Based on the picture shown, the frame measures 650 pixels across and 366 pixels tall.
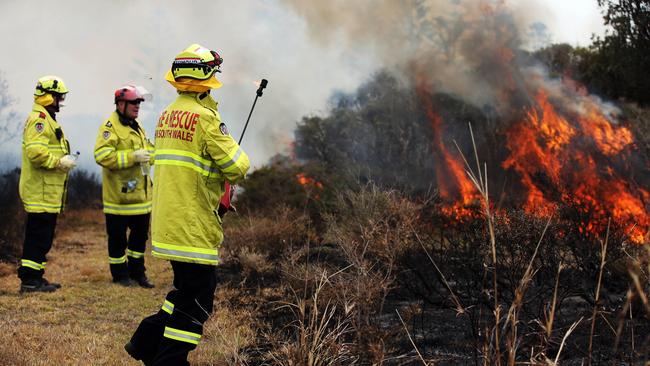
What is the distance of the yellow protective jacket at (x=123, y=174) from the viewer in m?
6.50

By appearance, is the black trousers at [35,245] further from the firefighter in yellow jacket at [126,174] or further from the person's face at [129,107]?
the person's face at [129,107]

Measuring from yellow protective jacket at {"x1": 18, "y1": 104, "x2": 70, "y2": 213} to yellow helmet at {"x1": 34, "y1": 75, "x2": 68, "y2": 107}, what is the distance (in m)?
0.07

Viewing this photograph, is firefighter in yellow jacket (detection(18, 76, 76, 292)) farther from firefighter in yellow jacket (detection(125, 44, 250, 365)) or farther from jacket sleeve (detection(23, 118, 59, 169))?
firefighter in yellow jacket (detection(125, 44, 250, 365))

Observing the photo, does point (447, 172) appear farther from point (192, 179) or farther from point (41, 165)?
point (192, 179)

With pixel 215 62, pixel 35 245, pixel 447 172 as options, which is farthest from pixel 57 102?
pixel 447 172

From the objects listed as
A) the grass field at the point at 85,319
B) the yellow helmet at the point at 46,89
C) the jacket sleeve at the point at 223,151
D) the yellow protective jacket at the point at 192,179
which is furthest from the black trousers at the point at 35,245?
the jacket sleeve at the point at 223,151

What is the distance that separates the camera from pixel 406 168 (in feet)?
49.3

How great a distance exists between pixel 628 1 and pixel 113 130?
8953 mm

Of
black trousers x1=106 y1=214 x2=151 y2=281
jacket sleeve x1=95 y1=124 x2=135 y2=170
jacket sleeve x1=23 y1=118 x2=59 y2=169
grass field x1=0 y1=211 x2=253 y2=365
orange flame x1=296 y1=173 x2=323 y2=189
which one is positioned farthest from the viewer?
orange flame x1=296 y1=173 x2=323 y2=189

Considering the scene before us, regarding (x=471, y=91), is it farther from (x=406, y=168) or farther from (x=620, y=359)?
(x=620, y=359)

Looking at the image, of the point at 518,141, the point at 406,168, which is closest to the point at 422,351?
the point at 518,141

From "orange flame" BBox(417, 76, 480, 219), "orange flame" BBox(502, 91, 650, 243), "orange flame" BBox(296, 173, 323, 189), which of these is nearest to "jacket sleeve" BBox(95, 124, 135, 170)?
"orange flame" BBox(296, 173, 323, 189)

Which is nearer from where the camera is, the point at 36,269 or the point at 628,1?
the point at 36,269

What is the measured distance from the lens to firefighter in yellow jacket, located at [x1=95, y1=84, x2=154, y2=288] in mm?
6500
